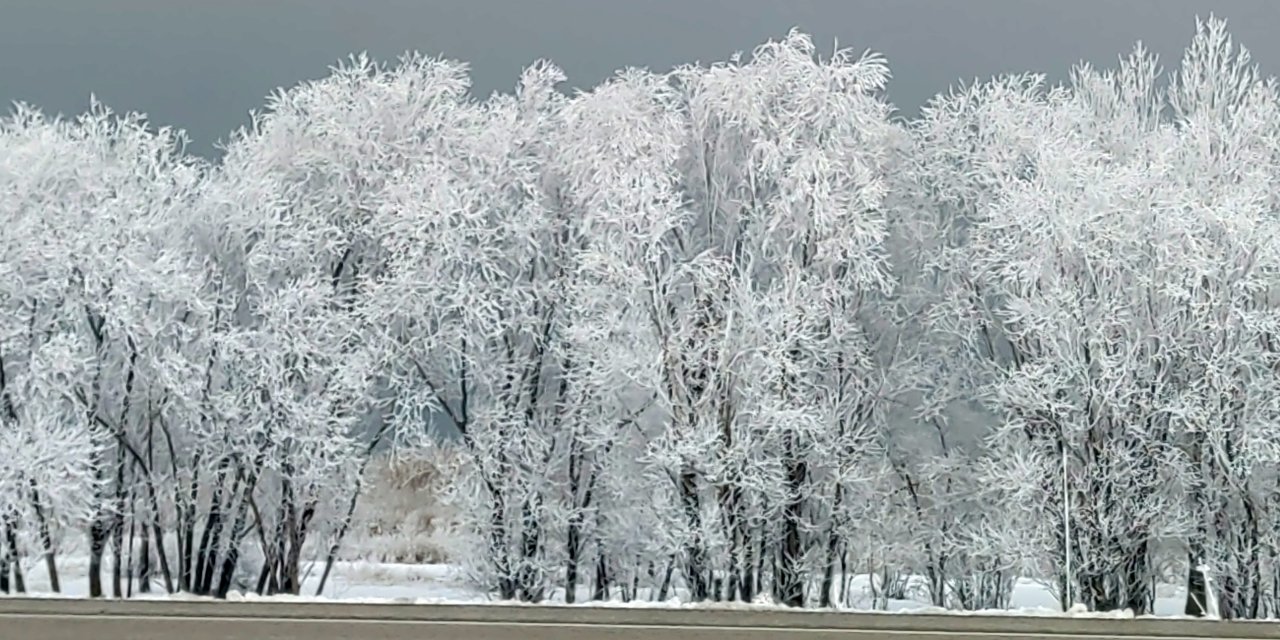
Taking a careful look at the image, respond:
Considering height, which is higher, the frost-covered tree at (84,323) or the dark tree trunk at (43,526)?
A: the frost-covered tree at (84,323)

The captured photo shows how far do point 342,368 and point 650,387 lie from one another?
3.71m

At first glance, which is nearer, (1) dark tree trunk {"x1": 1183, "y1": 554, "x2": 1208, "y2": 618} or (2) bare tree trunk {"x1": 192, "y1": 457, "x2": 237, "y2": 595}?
(1) dark tree trunk {"x1": 1183, "y1": 554, "x2": 1208, "y2": 618}

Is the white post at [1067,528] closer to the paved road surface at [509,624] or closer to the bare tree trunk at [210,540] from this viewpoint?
the paved road surface at [509,624]

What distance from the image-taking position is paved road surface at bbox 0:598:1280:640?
712 centimetres

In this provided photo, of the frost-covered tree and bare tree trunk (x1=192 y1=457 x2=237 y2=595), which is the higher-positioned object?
the frost-covered tree

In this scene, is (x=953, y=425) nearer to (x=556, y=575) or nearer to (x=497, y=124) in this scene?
(x=556, y=575)

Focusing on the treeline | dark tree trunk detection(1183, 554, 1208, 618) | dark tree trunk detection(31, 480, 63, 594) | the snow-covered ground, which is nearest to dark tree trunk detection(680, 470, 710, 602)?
the treeline

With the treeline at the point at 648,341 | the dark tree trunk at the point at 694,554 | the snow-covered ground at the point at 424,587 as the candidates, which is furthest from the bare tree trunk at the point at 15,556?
the dark tree trunk at the point at 694,554

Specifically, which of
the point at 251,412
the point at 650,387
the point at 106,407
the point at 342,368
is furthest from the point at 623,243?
the point at 106,407

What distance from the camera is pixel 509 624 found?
762 centimetres

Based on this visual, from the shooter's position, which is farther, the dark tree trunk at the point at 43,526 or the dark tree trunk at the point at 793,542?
the dark tree trunk at the point at 793,542

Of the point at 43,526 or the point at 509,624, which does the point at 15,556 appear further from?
the point at 509,624

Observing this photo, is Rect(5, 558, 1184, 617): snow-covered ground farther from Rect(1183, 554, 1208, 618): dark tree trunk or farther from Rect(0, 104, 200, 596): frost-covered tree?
Rect(0, 104, 200, 596): frost-covered tree

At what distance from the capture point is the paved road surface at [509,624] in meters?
7.12
